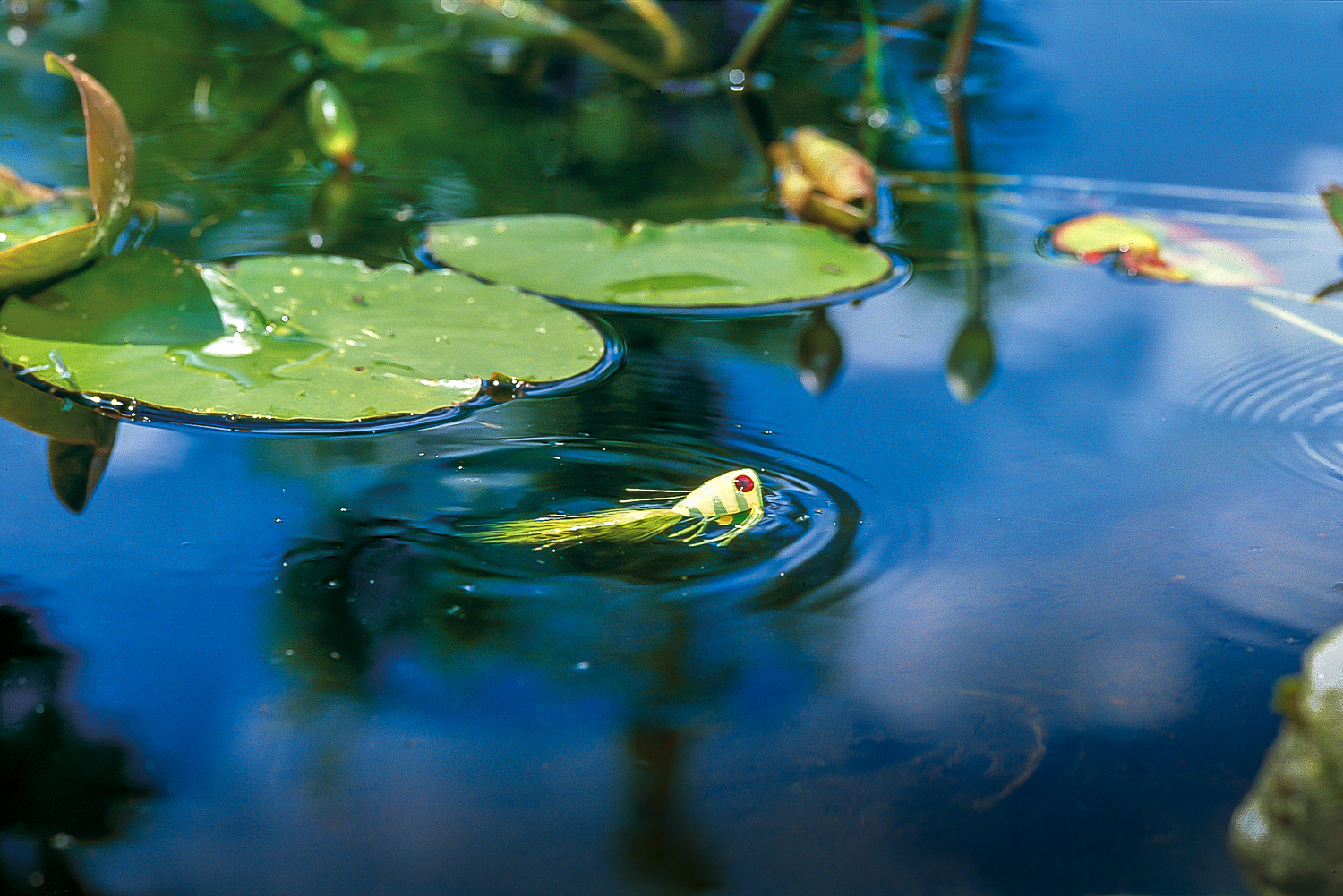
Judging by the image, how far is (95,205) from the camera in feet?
4.47

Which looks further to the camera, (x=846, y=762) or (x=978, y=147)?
(x=978, y=147)

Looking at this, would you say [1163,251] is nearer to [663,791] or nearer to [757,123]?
[757,123]

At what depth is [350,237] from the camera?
1.72 meters

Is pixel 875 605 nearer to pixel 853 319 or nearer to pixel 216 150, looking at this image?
pixel 853 319

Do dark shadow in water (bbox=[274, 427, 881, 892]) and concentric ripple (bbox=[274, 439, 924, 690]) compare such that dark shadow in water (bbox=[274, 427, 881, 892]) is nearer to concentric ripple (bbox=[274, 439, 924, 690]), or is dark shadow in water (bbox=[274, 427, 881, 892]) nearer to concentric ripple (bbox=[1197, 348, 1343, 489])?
concentric ripple (bbox=[274, 439, 924, 690])

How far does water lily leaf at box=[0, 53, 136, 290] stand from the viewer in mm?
1306

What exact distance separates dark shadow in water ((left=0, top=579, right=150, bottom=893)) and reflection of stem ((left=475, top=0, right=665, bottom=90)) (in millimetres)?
2184

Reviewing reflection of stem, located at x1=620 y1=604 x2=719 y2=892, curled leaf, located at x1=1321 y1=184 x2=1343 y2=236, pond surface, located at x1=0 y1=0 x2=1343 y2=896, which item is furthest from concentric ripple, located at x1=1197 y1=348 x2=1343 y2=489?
reflection of stem, located at x1=620 y1=604 x2=719 y2=892

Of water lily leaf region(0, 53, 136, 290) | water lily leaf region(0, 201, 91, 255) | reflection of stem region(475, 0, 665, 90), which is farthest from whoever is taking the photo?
reflection of stem region(475, 0, 665, 90)

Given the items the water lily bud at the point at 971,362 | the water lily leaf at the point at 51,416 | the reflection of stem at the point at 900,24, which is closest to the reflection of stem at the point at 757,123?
the reflection of stem at the point at 900,24

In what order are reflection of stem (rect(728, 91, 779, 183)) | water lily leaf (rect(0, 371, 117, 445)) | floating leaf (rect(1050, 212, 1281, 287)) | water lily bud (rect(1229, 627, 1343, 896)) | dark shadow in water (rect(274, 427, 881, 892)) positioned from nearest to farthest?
1. water lily bud (rect(1229, 627, 1343, 896))
2. dark shadow in water (rect(274, 427, 881, 892))
3. water lily leaf (rect(0, 371, 117, 445))
4. floating leaf (rect(1050, 212, 1281, 287))
5. reflection of stem (rect(728, 91, 779, 183))

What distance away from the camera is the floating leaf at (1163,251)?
1.72 metres

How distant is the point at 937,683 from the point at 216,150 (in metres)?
1.72

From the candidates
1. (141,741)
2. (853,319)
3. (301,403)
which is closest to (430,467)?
(301,403)
